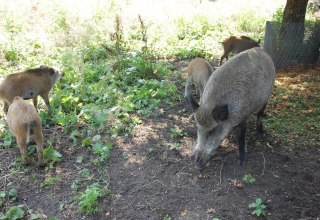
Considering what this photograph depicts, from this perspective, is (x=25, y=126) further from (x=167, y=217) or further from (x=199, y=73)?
(x=199, y=73)

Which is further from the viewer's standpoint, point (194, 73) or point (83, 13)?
point (83, 13)

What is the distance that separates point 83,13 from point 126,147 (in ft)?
27.9

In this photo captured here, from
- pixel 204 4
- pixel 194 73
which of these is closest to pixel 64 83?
pixel 194 73

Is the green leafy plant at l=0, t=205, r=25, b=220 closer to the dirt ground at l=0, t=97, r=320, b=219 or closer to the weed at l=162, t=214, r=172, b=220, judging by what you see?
the dirt ground at l=0, t=97, r=320, b=219

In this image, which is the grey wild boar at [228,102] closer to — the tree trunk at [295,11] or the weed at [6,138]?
the weed at [6,138]

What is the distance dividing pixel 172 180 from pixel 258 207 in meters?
1.14

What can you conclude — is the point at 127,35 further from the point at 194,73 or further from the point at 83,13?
the point at 194,73

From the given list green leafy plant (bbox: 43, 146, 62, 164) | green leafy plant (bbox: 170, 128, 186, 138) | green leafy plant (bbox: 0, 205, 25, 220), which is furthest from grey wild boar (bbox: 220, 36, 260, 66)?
green leafy plant (bbox: 0, 205, 25, 220)

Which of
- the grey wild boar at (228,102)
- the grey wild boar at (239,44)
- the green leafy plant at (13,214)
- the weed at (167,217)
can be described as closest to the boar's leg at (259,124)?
the grey wild boar at (228,102)

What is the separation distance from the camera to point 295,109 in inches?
260

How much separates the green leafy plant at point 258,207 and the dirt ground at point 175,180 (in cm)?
7

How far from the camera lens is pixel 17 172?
495 centimetres

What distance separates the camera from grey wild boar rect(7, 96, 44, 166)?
479 centimetres

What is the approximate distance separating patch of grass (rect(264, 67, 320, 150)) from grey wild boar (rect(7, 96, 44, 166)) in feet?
12.0
